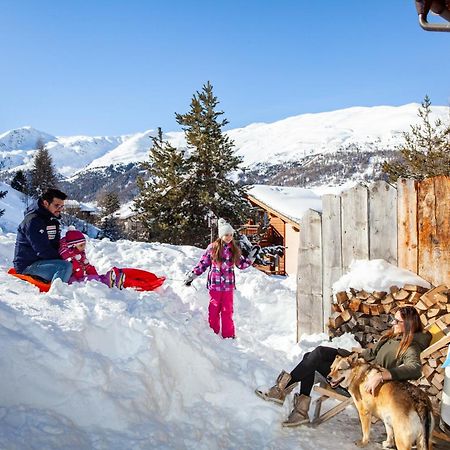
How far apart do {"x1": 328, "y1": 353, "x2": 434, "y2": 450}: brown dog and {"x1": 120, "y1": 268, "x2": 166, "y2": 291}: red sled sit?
3.90 metres

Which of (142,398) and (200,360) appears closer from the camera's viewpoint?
(142,398)

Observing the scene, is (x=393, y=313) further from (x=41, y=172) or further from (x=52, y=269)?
(x=41, y=172)

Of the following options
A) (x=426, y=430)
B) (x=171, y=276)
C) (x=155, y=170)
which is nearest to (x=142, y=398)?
(x=426, y=430)

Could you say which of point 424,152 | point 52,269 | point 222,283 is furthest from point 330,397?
point 424,152

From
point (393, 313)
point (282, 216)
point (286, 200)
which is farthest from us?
point (286, 200)

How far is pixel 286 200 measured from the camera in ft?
74.8

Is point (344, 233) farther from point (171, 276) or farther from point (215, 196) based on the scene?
point (215, 196)

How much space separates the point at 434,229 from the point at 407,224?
1.15ft

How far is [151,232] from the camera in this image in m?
22.3

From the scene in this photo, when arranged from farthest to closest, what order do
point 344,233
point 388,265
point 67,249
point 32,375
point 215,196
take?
point 215,196 < point 67,249 < point 344,233 < point 388,265 < point 32,375

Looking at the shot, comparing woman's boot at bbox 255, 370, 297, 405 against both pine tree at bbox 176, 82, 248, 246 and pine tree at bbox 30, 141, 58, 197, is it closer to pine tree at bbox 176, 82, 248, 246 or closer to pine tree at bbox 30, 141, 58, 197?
pine tree at bbox 176, 82, 248, 246

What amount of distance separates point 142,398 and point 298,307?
3.34m

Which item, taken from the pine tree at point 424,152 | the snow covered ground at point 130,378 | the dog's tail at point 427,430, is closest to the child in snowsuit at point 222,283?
the snow covered ground at point 130,378

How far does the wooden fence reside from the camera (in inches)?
204
